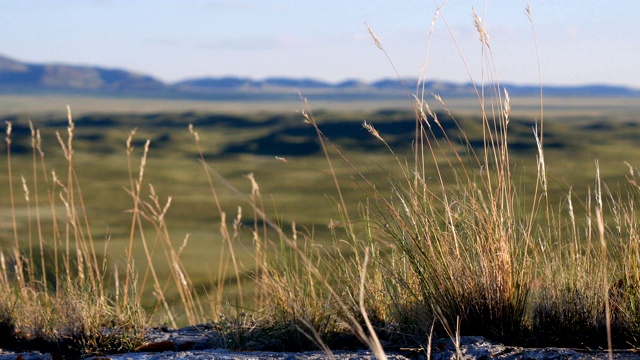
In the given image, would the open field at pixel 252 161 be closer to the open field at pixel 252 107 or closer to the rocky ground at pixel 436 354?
the rocky ground at pixel 436 354

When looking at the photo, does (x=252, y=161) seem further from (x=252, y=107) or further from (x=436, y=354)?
(x=252, y=107)

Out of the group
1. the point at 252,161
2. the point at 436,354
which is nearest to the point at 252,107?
the point at 252,161

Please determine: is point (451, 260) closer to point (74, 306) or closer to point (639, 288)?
point (639, 288)

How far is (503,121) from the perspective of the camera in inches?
95.7

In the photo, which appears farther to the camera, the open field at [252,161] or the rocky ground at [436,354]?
the open field at [252,161]

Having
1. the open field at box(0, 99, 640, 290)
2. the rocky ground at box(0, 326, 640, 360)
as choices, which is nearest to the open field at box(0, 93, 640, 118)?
the open field at box(0, 99, 640, 290)

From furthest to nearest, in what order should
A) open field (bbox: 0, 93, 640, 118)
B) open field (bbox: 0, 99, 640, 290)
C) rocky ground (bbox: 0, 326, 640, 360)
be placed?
open field (bbox: 0, 93, 640, 118) → open field (bbox: 0, 99, 640, 290) → rocky ground (bbox: 0, 326, 640, 360)

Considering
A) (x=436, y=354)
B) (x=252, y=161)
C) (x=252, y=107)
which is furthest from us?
(x=252, y=107)

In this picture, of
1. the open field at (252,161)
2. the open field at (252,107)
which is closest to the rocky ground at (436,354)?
the open field at (252,161)

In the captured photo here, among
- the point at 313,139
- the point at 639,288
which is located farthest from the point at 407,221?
the point at 313,139

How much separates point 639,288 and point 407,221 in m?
0.68

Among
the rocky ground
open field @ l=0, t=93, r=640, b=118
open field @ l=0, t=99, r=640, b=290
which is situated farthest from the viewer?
open field @ l=0, t=93, r=640, b=118

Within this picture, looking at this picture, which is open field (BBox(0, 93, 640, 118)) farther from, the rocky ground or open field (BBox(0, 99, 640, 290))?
the rocky ground

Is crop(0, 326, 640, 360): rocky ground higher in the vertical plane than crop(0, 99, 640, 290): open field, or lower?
higher
